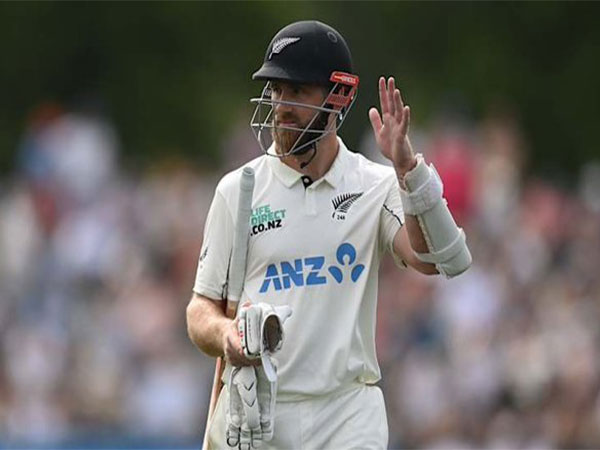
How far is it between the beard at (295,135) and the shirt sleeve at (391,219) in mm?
366

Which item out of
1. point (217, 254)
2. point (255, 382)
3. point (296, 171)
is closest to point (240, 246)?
point (217, 254)

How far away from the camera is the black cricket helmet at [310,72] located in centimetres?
757

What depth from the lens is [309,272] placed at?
7531 mm

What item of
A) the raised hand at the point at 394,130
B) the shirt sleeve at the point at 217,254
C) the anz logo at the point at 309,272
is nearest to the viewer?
the raised hand at the point at 394,130

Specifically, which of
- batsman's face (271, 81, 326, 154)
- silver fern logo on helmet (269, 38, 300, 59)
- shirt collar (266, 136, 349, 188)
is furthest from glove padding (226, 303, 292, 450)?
silver fern logo on helmet (269, 38, 300, 59)

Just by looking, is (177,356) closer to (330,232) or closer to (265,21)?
(330,232)

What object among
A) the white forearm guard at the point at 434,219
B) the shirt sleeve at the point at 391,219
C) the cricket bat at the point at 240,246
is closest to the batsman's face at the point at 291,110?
the cricket bat at the point at 240,246

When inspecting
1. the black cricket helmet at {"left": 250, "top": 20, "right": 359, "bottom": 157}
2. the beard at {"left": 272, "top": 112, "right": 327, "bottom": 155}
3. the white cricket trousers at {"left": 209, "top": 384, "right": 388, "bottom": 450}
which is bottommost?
the white cricket trousers at {"left": 209, "top": 384, "right": 388, "bottom": 450}

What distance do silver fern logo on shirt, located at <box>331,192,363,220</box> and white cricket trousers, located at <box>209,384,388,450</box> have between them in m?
0.68

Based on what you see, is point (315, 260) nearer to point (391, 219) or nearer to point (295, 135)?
point (391, 219)

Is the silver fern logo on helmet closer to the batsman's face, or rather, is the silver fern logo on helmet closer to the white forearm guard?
the batsman's face

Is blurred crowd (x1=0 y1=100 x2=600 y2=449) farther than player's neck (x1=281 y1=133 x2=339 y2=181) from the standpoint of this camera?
Yes

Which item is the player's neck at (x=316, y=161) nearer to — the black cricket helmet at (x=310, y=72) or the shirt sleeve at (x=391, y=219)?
the black cricket helmet at (x=310, y=72)

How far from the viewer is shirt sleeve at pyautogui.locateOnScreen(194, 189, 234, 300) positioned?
7.65m
